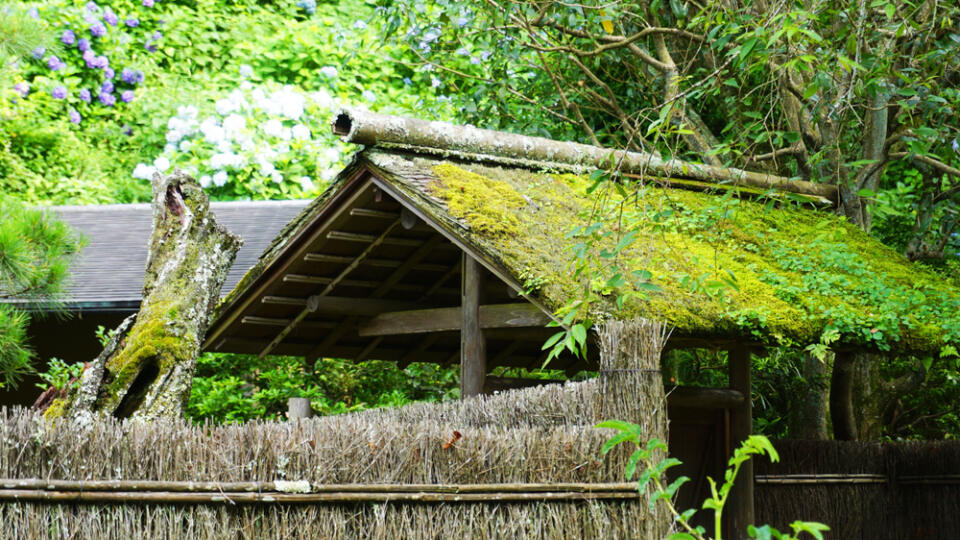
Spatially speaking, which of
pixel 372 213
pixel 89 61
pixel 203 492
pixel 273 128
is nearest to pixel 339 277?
pixel 372 213

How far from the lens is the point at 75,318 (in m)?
9.95

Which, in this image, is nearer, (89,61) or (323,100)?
(323,100)

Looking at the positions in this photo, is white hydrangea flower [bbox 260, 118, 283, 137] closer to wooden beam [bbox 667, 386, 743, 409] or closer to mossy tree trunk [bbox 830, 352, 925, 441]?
mossy tree trunk [bbox 830, 352, 925, 441]

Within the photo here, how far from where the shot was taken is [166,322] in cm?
570

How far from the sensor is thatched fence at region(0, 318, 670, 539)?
4.46 meters

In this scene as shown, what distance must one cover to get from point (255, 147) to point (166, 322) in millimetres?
8415

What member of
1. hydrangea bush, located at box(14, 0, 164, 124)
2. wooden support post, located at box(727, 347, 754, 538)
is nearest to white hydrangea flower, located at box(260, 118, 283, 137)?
hydrangea bush, located at box(14, 0, 164, 124)

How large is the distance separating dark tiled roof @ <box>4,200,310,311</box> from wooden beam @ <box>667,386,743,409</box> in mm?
4449

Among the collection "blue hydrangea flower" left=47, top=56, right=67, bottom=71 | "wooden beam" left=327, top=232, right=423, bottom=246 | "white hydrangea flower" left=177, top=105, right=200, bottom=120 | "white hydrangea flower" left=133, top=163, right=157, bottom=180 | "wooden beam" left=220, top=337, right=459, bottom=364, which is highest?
"blue hydrangea flower" left=47, top=56, right=67, bottom=71

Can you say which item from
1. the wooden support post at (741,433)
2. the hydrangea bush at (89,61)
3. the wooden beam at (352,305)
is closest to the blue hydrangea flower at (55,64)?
the hydrangea bush at (89,61)

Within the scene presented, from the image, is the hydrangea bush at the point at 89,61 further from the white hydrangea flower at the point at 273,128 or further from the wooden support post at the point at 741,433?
the wooden support post at the point at 741,433

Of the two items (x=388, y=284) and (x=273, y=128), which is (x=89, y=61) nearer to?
(x=273, y=128)

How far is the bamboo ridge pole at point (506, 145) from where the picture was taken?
6340 mm

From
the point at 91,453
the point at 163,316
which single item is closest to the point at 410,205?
the point at 163,316
